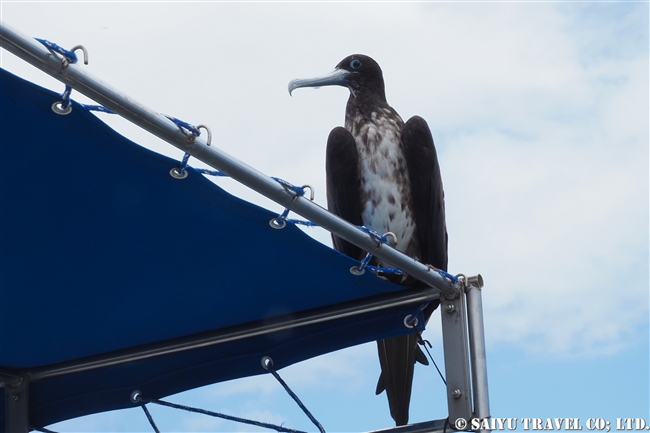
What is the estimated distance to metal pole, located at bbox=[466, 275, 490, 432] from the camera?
2477mm

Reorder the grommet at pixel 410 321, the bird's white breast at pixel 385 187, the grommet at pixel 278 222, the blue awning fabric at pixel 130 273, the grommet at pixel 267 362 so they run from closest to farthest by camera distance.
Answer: the blue awning fabric at pixel 130 273
the grommet at pixel 278 222
the grommet at pixel 410 321
the grommet at pixel 267 362
the bird's white breast at pixel 385 187

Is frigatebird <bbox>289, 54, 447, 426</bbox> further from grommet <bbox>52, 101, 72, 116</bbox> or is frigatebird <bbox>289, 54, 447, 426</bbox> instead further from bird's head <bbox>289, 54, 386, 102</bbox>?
grommet <bbox>52, 101, 72, 116</bbox>

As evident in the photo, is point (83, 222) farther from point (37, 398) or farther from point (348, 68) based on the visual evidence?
point (348, 68)

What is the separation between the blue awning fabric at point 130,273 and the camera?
2172mm

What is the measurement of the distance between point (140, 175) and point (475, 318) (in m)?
1.05

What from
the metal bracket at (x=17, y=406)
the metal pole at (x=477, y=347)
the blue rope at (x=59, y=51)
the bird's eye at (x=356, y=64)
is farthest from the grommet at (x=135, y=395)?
the bird's eye at (x=356, y=64)

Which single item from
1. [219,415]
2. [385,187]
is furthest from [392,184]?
[219,415]

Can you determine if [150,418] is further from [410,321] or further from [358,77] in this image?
[358,77]

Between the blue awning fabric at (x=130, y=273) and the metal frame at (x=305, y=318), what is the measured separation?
0.05 metres

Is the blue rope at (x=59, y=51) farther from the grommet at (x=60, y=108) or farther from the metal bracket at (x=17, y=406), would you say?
the metal bracket at (x=17, y=406)

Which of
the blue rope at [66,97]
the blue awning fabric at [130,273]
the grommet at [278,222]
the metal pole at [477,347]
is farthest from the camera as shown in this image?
the metal pole at [477,347]

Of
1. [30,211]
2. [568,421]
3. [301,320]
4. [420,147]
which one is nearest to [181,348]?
[301,320]

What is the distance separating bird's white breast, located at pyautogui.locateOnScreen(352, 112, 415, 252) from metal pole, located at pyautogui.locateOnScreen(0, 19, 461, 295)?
143cm

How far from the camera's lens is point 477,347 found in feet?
8.28
